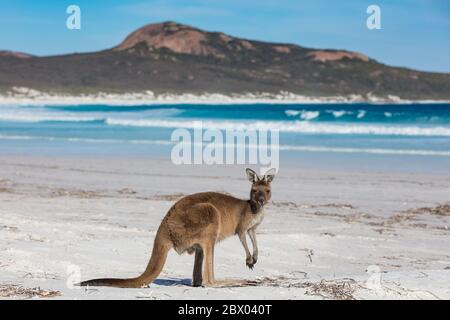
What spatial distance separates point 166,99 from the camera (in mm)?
94938

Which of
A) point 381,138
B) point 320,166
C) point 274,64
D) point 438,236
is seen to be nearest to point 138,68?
point 274,64

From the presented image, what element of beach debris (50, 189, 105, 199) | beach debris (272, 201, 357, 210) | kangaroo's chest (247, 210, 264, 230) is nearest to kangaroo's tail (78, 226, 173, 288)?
kangaroo's chest (247, 210, 264, 230)

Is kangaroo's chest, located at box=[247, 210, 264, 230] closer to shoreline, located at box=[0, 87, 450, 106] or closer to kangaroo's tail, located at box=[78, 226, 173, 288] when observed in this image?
kangaroo's tail, located at box=[78, 226, 173, 288]

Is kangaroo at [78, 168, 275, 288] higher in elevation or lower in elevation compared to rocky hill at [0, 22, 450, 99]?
lower

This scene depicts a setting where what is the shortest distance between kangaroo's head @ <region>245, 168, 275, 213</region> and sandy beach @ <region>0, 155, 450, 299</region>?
612 millimetres

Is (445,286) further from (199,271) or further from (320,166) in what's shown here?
(320,166)

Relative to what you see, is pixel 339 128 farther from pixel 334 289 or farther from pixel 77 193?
pixel 334 289

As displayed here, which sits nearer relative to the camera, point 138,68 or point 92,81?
point 92,81

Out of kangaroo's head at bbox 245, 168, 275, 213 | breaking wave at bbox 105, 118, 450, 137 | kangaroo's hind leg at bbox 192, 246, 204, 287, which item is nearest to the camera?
kangaroo's hind leg at bbox 192, 246, 204, 287

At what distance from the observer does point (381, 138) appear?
28.0 m

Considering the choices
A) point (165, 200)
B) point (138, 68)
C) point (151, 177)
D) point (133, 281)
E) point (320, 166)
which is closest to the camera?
point (133, 281)

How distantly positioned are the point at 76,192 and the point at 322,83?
112m

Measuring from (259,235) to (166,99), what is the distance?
286ft

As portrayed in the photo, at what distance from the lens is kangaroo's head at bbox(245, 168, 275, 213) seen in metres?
5.83
